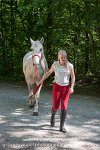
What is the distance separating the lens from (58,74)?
7426 mm

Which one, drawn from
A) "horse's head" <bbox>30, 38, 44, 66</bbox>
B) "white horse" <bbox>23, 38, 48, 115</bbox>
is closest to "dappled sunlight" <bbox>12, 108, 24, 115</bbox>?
"white horse" <bbox>23, 38, 48, 115</bbox>

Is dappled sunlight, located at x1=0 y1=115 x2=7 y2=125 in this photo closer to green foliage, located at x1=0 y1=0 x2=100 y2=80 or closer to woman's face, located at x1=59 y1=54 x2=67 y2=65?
woman's face, located at x1=59 y1=54 x2=67 y2=65

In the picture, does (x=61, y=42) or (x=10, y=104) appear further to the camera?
(x=61, y=42)

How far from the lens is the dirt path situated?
650 centimetres

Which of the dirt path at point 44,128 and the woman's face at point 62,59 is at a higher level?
the woman's face at point 62,59

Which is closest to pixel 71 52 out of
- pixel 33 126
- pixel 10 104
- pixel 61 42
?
pixel 61 42

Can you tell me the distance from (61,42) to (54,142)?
31.9 feet

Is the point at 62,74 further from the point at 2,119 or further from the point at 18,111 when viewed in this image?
the point at 18,111

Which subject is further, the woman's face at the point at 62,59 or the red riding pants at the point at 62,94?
the red riding pants at the point at 62,94

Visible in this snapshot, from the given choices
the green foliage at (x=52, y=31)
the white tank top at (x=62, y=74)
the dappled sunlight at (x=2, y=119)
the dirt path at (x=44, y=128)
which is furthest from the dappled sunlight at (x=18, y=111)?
the green foliage at (x=52, y=31)

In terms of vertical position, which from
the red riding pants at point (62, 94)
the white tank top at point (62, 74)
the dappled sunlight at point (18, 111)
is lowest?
the dappled sunlight at point (18, 111)

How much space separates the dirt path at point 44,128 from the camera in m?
6.50

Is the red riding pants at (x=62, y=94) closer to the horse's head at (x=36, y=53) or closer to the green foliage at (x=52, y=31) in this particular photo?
the horse's head at (x=36, y=53)

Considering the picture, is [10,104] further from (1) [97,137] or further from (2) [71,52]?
(2) [71,52]
